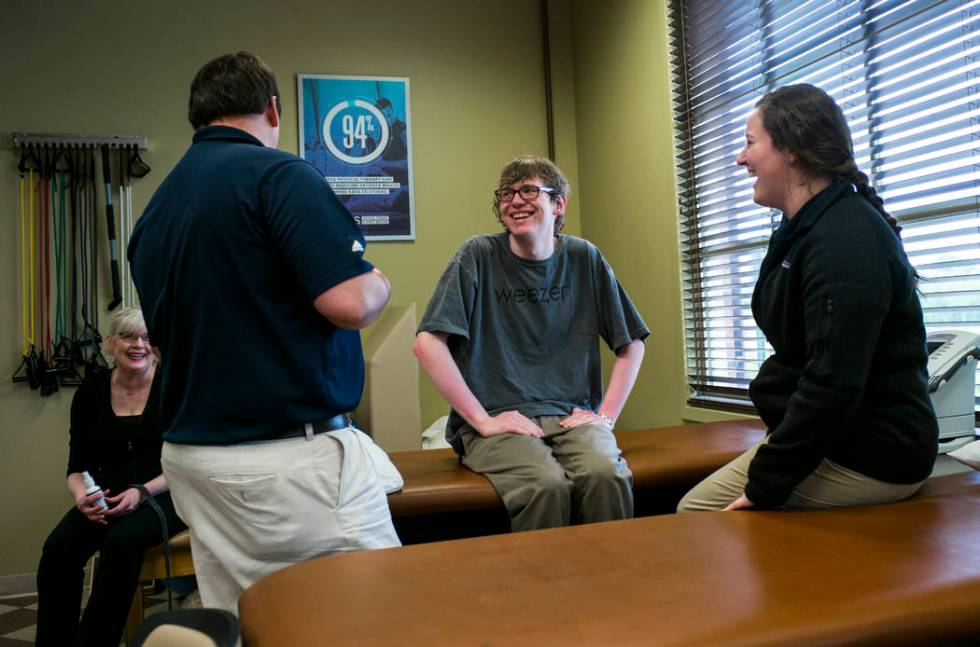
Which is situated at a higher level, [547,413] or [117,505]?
[547,413]

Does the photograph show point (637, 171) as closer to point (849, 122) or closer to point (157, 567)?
point (849, 122)

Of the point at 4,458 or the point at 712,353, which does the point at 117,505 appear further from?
the point at 712,353

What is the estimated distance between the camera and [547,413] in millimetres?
2236

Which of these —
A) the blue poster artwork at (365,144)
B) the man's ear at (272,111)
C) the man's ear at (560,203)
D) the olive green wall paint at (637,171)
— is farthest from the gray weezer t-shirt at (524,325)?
the blue poster artwork at (365,144)

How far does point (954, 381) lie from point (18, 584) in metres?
3.81

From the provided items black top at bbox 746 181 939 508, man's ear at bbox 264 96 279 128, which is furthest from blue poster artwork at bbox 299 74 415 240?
black top at bbox 746 181 939 508

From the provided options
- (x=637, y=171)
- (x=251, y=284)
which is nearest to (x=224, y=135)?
(x=251, y=284)

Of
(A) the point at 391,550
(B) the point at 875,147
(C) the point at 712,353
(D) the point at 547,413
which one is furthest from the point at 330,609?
(C) the point at 712,353

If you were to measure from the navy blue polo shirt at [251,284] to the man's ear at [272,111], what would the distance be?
0.52 ft

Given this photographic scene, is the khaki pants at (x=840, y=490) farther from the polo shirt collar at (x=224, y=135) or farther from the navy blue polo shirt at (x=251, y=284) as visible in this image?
the polo shirt collar at (x=224, y=135)

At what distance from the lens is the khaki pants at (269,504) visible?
1328 millimetres

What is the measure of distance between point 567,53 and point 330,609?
3675mm

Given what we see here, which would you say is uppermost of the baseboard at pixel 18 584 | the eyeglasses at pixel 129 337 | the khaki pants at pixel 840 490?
the eyeglasses at pixel 129 337

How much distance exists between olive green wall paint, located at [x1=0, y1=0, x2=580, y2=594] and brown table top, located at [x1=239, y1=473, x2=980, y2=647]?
8.50ft
